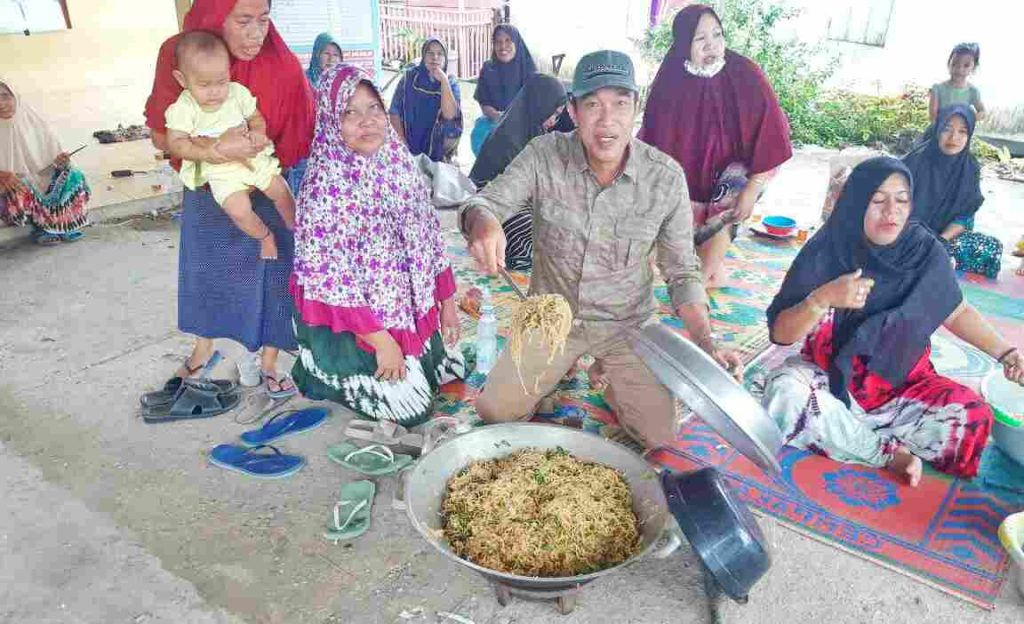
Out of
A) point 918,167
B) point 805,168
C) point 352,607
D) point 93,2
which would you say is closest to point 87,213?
point 93,2

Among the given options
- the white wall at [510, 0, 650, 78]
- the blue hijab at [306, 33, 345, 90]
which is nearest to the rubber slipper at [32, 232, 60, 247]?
the blue hijab at [306, 33, 345, 90]

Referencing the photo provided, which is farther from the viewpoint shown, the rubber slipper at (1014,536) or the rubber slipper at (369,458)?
the rubber slipper at (369,458)

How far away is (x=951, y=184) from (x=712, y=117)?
7.16 ft

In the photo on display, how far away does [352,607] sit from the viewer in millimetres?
2445

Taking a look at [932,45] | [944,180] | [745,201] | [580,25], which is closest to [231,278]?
[745,201]

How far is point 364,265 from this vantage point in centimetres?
309

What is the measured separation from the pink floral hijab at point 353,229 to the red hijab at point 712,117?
2.33m

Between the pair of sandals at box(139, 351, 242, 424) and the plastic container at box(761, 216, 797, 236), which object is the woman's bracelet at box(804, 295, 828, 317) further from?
the plastic container at box(761, 216, 797, 236)

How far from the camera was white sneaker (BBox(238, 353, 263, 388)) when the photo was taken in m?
3.80

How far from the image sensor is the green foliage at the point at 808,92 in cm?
1059

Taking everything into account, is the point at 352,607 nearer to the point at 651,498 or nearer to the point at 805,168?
the point at 651,498

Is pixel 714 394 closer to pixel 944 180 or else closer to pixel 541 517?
pixel 541 517

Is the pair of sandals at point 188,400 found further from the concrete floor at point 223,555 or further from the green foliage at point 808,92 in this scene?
the green foliage at point 808,92

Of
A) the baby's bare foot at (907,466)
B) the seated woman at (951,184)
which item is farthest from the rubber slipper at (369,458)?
the seated woman at (951,184)
